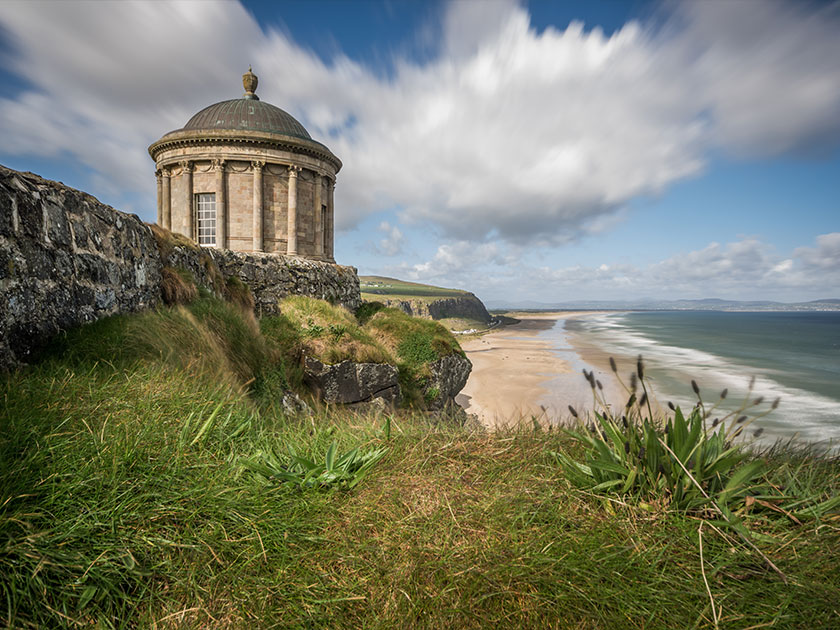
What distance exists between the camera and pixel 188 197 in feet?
64.7

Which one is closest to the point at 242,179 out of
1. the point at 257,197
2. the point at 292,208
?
the point at 257,197

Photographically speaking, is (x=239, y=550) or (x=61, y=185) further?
(x=61, y=185)

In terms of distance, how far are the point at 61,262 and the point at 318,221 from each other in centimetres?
1855

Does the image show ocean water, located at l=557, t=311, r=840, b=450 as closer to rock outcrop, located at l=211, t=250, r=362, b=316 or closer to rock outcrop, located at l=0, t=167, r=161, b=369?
rock outcrop, located at l=211, t=250, r=362, b=316

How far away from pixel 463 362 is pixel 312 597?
11.8 m

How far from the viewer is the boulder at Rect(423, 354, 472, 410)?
38.5 feet

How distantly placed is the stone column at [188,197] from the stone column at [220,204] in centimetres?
136

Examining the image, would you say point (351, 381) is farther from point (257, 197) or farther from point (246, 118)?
point (246, 118)

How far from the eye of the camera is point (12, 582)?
61.5 inches

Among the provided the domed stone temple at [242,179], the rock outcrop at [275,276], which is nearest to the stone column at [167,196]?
the domed stone temple at [242,179]

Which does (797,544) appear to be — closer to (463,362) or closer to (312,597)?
(312,597)

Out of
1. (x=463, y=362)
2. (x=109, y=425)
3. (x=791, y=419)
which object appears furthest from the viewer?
(x=791, y=419)

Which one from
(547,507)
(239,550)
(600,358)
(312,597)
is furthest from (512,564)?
(600,358)

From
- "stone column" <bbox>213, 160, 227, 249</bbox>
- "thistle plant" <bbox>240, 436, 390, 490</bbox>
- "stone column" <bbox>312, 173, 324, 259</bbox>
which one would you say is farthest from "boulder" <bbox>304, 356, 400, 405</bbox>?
"stone column" <bbox>213, 160, 227, 249</bbox>
